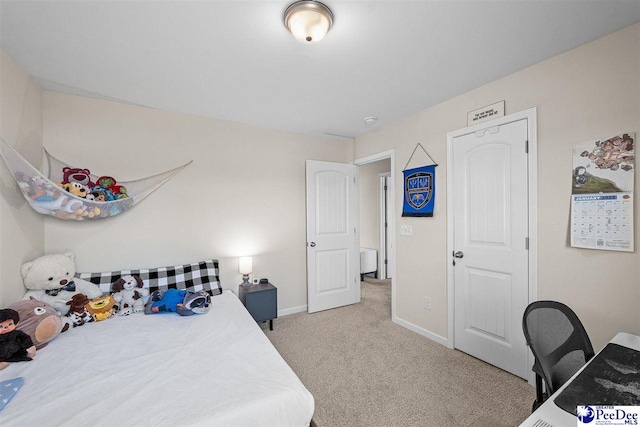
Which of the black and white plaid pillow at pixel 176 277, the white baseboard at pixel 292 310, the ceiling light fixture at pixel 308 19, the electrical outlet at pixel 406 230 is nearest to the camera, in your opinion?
the ceiling light fixture at pixel 308 19

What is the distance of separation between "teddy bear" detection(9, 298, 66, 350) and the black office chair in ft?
8.84

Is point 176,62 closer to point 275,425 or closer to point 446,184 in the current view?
point 275,425

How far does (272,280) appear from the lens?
343cm

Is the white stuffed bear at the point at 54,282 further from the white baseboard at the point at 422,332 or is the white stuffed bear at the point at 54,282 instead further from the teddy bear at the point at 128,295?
the white baseboard at the point at 422,332

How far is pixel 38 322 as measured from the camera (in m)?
1.67

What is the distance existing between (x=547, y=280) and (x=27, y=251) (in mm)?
3998

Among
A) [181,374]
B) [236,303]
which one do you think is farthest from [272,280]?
[181,374]

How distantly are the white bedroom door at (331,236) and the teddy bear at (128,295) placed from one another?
189cm

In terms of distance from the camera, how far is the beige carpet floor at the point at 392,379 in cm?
174

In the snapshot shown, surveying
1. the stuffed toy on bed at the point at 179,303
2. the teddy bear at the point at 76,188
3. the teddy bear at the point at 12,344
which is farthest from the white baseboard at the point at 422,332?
the teddy bear at the point at 76,188

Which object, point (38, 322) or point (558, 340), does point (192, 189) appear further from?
point (558, 340)

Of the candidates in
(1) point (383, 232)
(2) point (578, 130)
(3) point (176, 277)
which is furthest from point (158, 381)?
(1) point (383, 232)

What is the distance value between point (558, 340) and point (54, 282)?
3.34 metres

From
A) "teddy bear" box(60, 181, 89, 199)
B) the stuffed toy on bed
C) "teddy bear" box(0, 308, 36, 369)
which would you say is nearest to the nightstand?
the stuffed toy on bed
